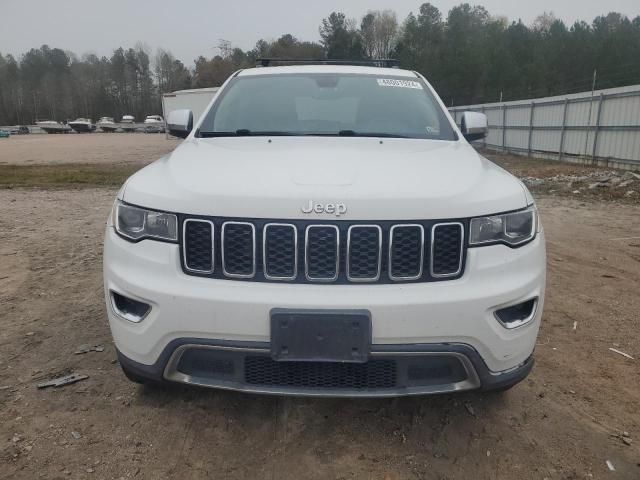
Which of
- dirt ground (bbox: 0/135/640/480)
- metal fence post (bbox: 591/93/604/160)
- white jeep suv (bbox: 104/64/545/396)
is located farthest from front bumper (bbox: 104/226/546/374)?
metal fence post (bbox: 591/93/604/160)

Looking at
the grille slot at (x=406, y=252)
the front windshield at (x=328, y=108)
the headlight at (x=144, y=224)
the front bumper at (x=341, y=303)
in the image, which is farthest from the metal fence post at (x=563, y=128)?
the headlight at (x=144, y=224)

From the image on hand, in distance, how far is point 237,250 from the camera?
6.68 ft

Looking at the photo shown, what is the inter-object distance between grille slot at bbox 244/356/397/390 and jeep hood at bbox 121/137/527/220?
60 centimetres

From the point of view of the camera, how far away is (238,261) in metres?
2.04

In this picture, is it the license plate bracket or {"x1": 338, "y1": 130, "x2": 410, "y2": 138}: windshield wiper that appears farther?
{"x1": 338, "y1": 130, "x2": 410, "y2": 138}: windshield wiper

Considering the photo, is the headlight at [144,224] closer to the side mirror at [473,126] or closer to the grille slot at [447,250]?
the grille slot at [447,250]

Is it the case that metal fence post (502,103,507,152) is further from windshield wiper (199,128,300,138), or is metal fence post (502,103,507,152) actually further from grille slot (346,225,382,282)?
grille slot (346,225,382,282)

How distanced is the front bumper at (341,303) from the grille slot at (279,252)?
50 mm

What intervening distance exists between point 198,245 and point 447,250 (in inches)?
38.9

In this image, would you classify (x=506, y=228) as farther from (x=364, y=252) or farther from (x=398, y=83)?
(x=398, y=83)

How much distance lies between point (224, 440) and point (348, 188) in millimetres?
1258

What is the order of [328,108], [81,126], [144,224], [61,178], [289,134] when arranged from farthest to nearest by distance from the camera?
[81,126]
[61,178]
[328,108]
[289,134]
[144,224]

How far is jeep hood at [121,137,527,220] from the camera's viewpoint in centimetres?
201

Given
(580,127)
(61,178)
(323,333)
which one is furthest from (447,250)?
(580,127)
